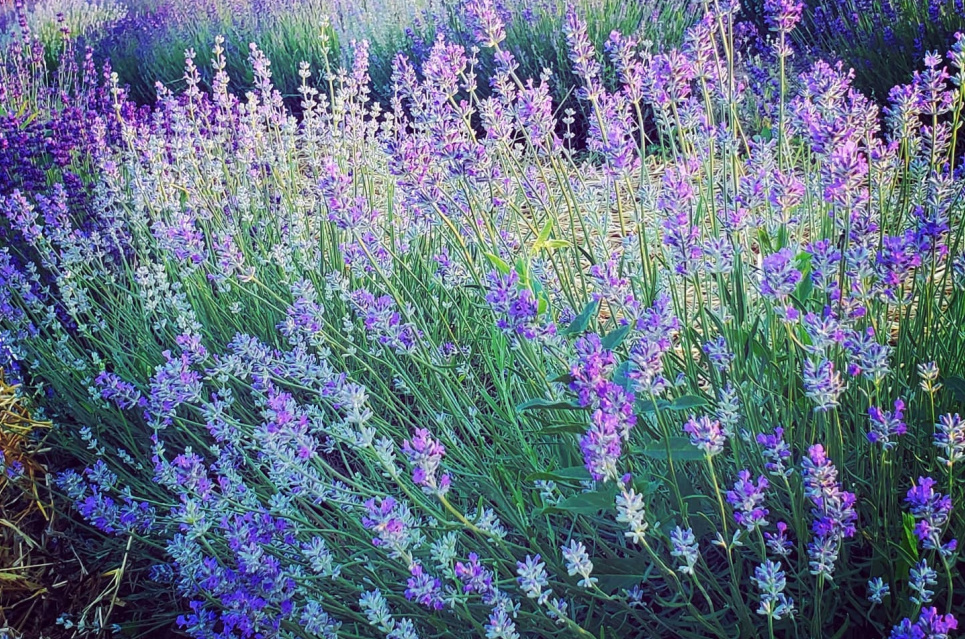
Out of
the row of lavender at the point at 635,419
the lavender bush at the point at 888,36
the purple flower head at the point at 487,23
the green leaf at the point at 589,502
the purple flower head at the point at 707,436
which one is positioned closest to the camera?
the purple flower head at the point at 707,436

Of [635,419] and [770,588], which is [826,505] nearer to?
[770,588]

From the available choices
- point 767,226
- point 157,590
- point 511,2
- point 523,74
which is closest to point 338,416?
point 157,590

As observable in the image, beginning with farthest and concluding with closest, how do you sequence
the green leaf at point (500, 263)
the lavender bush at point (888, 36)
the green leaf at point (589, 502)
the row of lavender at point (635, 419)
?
the lavender bush at point (888, 36)
the green leaf at point (500, 263)
the green leaf at point (589, 502)
the row of lavender at point (635, 419)

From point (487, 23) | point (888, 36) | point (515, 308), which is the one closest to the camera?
point (515, 308)

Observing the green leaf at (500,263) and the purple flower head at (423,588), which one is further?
the green leaf at (500,263)

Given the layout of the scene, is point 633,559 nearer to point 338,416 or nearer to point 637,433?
point 637,433

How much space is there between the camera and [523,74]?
5836mm

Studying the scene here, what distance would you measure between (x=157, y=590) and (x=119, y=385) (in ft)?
2.25

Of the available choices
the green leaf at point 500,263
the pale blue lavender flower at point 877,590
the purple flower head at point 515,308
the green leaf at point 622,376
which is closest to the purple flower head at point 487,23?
the green leaf at point 500,263

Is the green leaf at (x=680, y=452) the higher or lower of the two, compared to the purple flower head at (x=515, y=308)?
lower

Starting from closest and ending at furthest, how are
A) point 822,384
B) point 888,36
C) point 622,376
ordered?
point 822,384 < point 622,376 < point 888,36

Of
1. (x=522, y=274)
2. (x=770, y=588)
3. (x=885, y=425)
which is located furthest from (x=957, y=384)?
(x=522, y=274)

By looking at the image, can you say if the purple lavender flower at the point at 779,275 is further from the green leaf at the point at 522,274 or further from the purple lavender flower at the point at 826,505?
the green leaf at the point at 522,274

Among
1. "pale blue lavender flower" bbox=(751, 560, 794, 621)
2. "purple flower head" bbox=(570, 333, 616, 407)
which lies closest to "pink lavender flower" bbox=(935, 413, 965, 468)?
"pale blue lavender flower" bbox=(751, 560, 794, 621)
